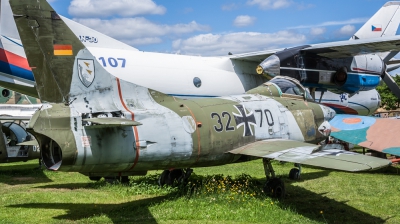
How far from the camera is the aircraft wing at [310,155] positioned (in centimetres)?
645

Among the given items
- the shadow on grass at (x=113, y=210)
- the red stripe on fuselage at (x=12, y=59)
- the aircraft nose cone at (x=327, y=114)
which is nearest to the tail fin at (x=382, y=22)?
the aircraft nose cone at (x=327, y=114)

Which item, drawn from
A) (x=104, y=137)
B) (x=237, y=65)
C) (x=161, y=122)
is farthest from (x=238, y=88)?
(x=104, y=137)

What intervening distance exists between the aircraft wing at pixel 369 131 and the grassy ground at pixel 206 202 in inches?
39.2

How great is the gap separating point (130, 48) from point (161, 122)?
28.3ft

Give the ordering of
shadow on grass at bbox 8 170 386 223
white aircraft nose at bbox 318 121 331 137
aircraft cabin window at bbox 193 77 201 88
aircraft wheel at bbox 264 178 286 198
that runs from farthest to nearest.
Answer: aircraft cabin window at bbox 193 77 201 88, white aircraft nose at bbox 318 121 331 137, aircraft wheel at bbox 264 178 286 198, shadow on grass at bbox 8 170 386 223

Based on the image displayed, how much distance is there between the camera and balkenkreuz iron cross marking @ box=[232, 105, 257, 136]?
8562mm

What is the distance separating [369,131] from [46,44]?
7.59 metres

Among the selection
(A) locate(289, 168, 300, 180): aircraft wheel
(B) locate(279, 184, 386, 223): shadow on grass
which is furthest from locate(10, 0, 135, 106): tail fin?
(A) locate(289, 168, 300, 180): aircraft wheel

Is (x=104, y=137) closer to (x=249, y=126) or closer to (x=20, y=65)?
(x=249, y=126)

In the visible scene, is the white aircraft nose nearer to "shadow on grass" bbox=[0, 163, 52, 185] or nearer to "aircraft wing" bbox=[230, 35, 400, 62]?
"aircraft wing" bbox=[230, 35, 400, 62]

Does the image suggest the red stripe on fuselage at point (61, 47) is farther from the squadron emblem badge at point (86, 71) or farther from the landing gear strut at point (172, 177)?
the landing gear strut at point (172, 177)

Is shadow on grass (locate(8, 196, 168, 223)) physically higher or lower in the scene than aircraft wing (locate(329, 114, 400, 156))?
lower

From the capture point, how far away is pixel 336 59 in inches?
636

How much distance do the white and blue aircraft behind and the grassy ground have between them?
3556 mm
